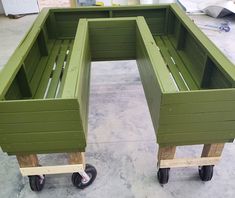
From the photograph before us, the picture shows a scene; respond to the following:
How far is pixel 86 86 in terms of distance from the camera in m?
1.79

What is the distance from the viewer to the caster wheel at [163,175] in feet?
5.35

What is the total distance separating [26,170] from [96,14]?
1713 millimetres

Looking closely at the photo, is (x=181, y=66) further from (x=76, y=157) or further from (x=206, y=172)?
(x=76, y=157)

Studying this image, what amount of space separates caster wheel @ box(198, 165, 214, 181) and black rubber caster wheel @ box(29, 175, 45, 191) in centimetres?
110

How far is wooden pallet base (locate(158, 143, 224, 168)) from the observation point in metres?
1.50

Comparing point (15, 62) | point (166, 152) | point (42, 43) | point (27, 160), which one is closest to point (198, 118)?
point (166, 152)

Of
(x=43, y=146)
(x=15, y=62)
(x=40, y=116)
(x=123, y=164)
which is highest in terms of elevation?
(x=15, y=62)

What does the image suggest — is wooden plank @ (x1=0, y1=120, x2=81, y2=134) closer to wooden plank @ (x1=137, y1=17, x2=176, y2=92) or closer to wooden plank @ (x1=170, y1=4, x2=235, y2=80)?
wooden plank @ (x1=137, y1=17, x2=176, y2=92)

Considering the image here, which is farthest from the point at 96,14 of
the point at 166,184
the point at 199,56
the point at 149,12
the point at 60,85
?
the point at 166,184

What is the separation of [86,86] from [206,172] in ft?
3.38

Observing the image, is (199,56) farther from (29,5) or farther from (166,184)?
(29,5)

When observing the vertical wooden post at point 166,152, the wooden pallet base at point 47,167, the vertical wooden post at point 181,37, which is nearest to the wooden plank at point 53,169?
the wooden pallet base at point 47,167

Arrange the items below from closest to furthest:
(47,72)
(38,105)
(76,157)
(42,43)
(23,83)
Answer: (38,105)
(76,157)
(23,83)
(47,72)
(42,43)

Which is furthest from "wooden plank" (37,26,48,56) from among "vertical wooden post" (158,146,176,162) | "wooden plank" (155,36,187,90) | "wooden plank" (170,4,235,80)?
"vertical wooden post" (158,146,176,162)
